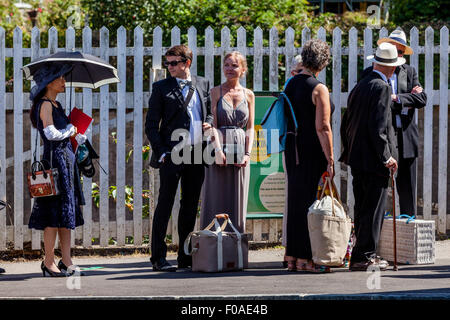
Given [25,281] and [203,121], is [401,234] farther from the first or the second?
[25,281]

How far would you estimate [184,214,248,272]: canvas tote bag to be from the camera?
720cm

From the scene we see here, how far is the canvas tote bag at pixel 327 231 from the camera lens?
697 cm

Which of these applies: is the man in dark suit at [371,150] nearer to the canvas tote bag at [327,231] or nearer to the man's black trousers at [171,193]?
the canvas tote bag at [327,231]

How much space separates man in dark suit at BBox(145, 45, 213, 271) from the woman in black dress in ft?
2.51

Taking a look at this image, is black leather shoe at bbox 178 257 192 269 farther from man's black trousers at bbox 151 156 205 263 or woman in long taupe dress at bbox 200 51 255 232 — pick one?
woman in long taupe dress at bbox 200 51 255 232

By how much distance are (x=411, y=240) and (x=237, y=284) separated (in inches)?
73.4

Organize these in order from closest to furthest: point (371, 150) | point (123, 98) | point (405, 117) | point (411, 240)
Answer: point (371, 150) → point (411, 240) → point (405, 117) → point (123, 98)

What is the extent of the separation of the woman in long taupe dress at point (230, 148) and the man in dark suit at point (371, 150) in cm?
90

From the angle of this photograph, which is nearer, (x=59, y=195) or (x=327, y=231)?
(x=327, y=231)

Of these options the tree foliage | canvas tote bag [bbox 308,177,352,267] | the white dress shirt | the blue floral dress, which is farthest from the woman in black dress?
the tree foliage

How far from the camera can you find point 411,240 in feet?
24.8

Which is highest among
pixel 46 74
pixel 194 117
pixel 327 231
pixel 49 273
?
pixel 46 74

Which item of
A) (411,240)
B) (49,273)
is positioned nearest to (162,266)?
(49,273)

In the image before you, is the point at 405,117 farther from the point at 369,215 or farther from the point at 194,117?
the point at 194,117
